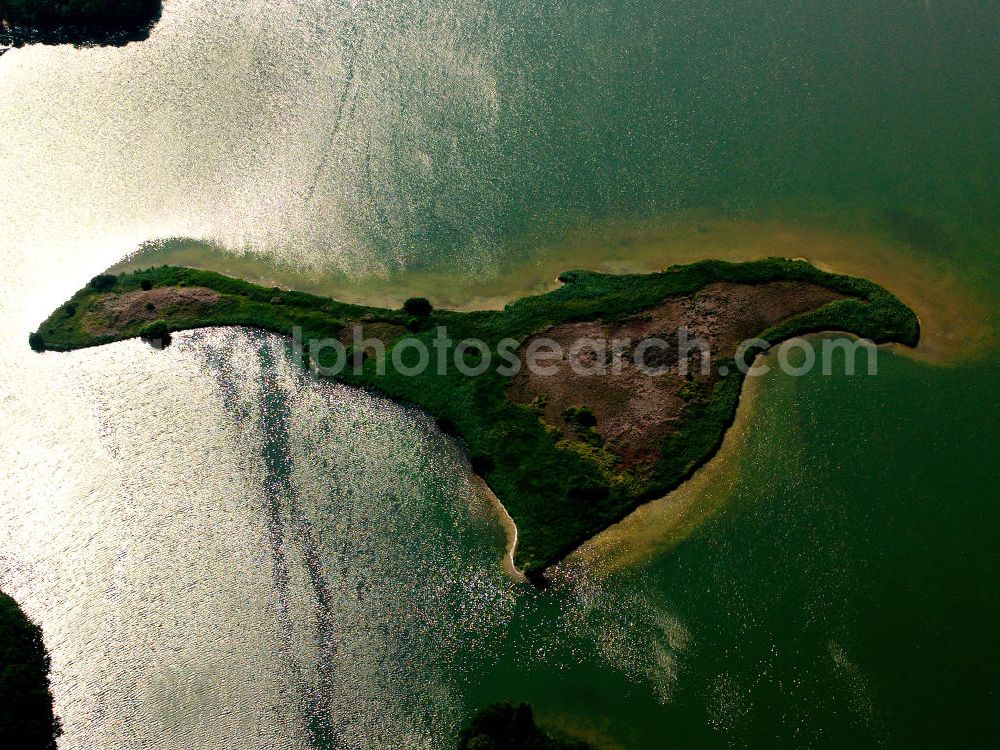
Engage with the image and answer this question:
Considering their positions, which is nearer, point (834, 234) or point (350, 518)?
point (350, 518)

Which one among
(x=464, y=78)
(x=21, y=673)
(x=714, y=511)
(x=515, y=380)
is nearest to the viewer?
(x=21, y=673)

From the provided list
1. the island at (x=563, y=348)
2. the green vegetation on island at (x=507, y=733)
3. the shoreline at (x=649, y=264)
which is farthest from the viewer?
the shoreline at (x=649, y=264)

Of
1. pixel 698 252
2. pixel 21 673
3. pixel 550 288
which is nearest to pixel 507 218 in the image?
pixel 550 288

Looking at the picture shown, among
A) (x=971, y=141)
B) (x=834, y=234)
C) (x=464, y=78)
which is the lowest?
(x=834, y=234)

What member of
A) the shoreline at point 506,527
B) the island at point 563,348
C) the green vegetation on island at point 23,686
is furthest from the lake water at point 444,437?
the island at point 563,348

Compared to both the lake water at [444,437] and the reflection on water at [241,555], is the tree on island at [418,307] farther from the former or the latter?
the reflection on water at [241,555]

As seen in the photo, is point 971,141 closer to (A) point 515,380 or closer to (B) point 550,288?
(B) point 550,288
